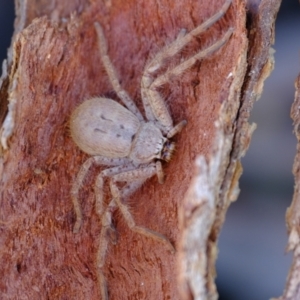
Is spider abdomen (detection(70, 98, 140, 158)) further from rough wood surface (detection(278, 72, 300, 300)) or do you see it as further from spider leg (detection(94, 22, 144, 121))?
rough wood surface (detection(278, 72, 300, 300))

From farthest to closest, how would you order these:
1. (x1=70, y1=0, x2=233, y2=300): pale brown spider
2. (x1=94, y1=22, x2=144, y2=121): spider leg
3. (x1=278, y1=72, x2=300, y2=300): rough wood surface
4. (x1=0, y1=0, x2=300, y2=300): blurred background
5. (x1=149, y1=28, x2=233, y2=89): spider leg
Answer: (x1=0, y1=0, x2=300, y2=300): blurred background, (x1=94, y1=22, x2=144, y2=121): spider leg, (x1=70, y1=0, x2=233, y2=300): pale brown spider, (x1=149, y1=28, x2=233, y2=89): spider leg, (x1=278, y1=72, x2=300, y2=300): rough wood surface

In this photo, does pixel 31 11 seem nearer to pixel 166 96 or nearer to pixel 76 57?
pixel 76 57

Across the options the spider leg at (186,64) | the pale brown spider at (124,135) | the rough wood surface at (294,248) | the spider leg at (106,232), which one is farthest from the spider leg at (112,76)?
the rough wood surface at (294,248)

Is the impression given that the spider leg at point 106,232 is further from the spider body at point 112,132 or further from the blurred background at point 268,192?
the blurred background at point 268,192

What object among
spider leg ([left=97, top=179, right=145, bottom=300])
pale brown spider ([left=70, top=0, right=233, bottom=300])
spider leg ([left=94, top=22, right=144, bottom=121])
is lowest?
spider leg ([left=97, top=179, right=145, bottom=300])

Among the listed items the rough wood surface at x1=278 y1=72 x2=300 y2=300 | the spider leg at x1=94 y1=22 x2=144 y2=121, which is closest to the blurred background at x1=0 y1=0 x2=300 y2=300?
the spider leg at x1=94 y1=22 x2=144 y2=121

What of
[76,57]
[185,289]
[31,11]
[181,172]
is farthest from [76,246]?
[31,11]

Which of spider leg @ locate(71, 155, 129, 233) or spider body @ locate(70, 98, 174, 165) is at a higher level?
spider body @ locate(70, 98, 174, 165)

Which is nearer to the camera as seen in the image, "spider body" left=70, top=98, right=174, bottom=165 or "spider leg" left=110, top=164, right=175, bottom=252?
"spider leg" left=110, top=164, right=175, bottom=252
